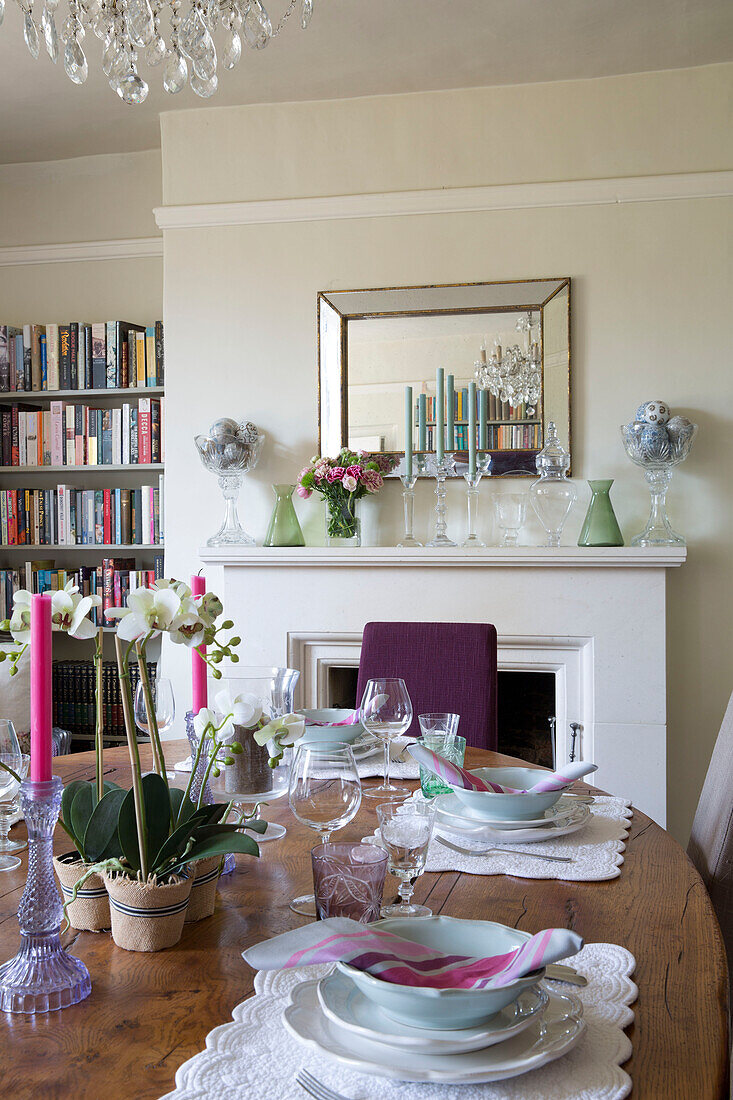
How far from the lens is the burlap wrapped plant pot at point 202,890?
1.05 m

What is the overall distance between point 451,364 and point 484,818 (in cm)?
224

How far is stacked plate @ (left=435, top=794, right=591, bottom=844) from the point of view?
52.9 inches

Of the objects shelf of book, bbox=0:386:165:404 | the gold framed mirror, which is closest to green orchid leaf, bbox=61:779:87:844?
the gold framed mirror

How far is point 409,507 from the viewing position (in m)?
3.32

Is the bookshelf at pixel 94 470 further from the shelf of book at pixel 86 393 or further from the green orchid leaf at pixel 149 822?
the green orchid leaf at pixel 149 822

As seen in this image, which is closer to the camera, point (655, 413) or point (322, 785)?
point (322, 785)

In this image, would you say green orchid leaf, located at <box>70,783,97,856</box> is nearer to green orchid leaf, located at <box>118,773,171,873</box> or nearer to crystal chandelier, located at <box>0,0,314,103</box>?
green orchid leaf, located at <box>118,773,171,873</box>

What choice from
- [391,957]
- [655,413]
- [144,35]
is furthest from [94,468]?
[391,957]

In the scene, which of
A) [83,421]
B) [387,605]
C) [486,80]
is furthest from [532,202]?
[83,421]

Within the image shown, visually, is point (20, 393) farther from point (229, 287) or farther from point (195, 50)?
point (195, 50)

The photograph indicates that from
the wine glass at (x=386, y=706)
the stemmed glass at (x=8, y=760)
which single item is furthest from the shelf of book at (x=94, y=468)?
the stemmed glass at (x=8, y=760)

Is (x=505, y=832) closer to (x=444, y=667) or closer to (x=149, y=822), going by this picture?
(x=149, y=822)

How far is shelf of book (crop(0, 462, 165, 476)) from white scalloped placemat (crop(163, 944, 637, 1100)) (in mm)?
3232

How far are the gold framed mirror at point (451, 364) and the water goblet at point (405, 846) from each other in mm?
2372
